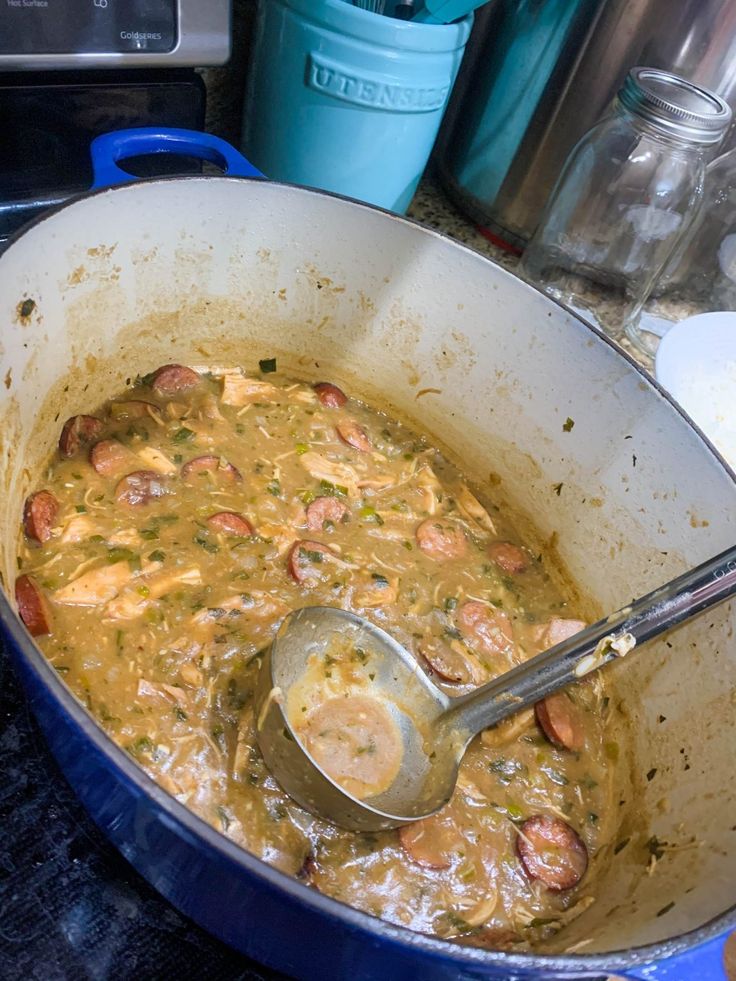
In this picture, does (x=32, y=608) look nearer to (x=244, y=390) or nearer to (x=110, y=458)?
(x=110, y=458)

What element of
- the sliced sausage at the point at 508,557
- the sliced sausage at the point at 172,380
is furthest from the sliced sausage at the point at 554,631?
the sliced sausage at the point at 172,380

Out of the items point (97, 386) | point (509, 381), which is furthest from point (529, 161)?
point (97, 386)

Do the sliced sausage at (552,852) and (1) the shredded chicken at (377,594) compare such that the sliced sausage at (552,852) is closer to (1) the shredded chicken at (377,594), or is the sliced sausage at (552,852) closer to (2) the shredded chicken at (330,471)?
(1) the shredded chicken at (377,594)

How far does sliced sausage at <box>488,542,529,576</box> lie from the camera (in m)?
1.36

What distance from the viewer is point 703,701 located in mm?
1050

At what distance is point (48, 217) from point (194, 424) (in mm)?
478

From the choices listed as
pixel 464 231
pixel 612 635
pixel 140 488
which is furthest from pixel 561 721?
pixel 464 231

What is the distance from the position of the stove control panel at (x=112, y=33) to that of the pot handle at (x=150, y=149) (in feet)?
0.33

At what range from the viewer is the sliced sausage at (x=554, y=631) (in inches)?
49.8

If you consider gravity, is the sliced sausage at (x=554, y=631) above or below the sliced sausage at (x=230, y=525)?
below

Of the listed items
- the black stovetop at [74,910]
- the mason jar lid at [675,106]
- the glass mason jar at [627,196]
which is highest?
the mason jar lid at [675,106]

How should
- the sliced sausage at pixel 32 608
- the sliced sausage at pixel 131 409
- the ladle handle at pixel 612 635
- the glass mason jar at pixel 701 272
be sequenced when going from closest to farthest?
the ladle handle at pixel 612 635 → the sliced sausage at pixel 32 608 → the sliced sausage at pixel 131 409 → the glass mason jar at pixel 701 272

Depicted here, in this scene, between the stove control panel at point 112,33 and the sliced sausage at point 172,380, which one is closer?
the stove control panel at point 112,33

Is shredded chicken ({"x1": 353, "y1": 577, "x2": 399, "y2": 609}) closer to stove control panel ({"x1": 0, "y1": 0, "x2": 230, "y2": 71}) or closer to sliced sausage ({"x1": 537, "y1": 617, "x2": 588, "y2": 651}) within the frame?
sliced sausage ({"x1": 537, "y1": 617, "x2": 588, "y2": 651})
